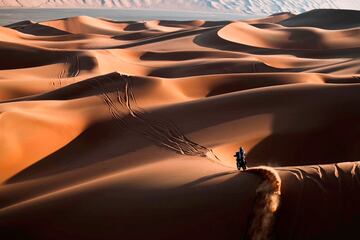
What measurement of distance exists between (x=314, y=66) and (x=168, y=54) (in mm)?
7543

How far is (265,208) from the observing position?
147 inches

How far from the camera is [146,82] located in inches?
441

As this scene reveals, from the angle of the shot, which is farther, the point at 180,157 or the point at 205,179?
the point at 180,157

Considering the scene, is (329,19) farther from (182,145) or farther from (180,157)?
(180,157)

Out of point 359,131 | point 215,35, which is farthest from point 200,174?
point 215,35

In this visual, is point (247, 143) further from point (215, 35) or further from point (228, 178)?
point (215, 35)

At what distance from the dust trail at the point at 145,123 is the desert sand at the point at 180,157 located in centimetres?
4

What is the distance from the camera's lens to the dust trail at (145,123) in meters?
6.89

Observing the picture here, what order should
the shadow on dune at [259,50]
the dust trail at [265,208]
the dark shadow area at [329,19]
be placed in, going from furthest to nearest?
the dark shadow area at [329,19] < the shadow on dune at [259,50] < the dust trail at [265,208]

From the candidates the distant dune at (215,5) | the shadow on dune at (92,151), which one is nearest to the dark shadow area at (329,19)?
the shadow on dune at (92,151)

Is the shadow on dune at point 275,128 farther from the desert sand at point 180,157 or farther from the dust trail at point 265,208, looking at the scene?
the dust trail at point 265,208

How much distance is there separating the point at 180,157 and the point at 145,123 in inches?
84.0

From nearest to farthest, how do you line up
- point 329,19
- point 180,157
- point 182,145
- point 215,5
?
point 180,157
point 182,145
point 329,19
point 215,5

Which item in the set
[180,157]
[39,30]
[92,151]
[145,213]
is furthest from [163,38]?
[145,213]
